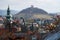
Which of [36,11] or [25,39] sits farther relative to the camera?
[36,11]

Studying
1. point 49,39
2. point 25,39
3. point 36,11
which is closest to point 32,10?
point 36,11

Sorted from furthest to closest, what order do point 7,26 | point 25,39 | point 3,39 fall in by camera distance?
1. point 7,26
2. point 25,39
3. point 3,39

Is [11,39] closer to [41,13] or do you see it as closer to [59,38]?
[59,38]

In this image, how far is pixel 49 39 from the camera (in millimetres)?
10086

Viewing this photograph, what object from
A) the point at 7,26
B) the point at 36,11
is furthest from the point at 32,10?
the point at 7,26

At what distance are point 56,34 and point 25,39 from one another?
57.9ft

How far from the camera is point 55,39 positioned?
376 inches

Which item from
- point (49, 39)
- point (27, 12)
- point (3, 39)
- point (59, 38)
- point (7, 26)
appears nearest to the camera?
point (59, 38)

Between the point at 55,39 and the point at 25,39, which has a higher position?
the point at 55,39

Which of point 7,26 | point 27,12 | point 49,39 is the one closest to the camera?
point 49,39

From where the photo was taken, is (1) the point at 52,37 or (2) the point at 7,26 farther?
(2) the point at 7,26

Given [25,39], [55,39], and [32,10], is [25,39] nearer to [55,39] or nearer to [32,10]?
[55,39]

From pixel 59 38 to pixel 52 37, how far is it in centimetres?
60

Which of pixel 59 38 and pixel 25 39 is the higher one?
pixel 59 38
